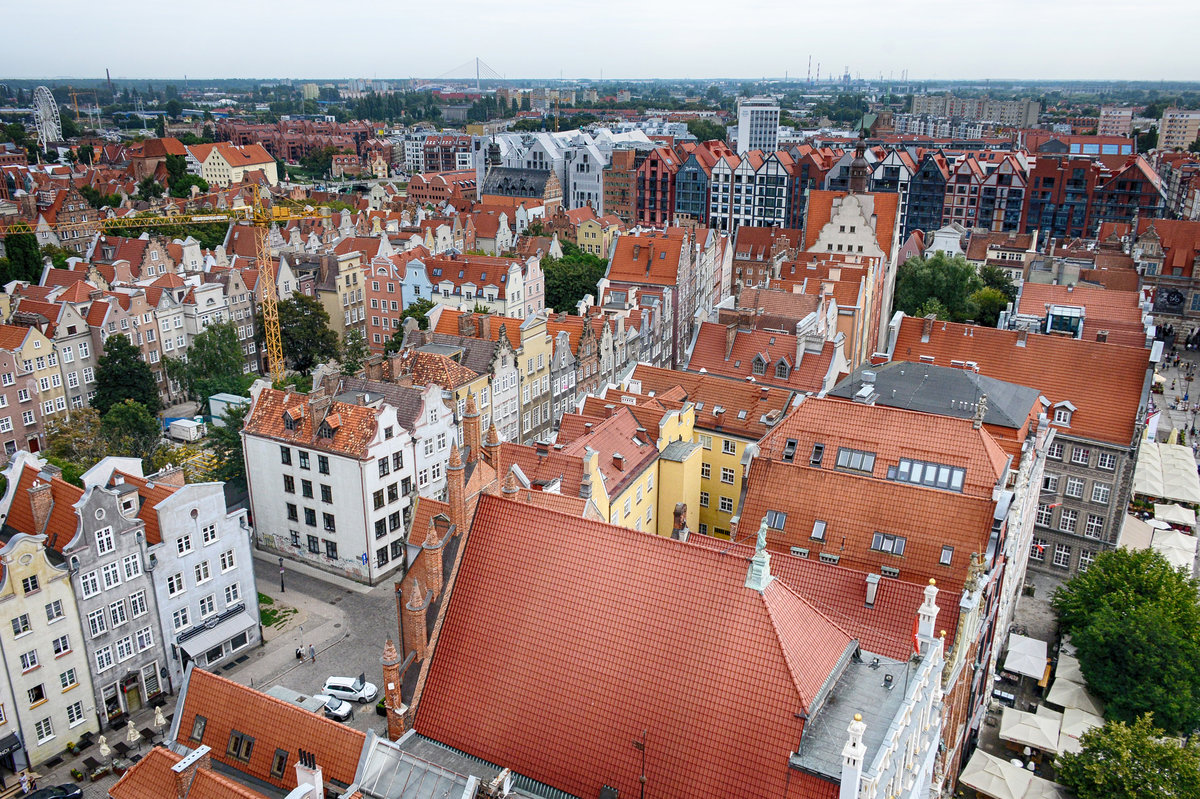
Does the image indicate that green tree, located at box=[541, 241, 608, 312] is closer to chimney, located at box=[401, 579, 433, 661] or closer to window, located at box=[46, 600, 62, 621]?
window, located at box=[46, 600, 62, 621]

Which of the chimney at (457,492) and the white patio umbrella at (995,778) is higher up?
the chimney at (457,492)

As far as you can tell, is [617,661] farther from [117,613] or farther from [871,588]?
[117,613]

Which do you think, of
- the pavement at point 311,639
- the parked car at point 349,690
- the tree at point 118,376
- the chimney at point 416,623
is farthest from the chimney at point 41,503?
the tree at point 118,376

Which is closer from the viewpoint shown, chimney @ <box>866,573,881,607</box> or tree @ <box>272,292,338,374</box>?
chimney @ <box>866,573,881,607</box>

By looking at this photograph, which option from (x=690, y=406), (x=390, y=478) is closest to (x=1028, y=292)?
(x=690, y=406)

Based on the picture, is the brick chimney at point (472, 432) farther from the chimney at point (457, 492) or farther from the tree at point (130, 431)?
the tree at point (130, 431)

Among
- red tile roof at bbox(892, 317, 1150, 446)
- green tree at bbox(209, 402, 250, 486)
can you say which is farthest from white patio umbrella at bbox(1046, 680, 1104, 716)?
green tree at bbox(209, 402, 250, 486)

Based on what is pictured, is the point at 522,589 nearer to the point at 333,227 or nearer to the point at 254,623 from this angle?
the point at 254,623
